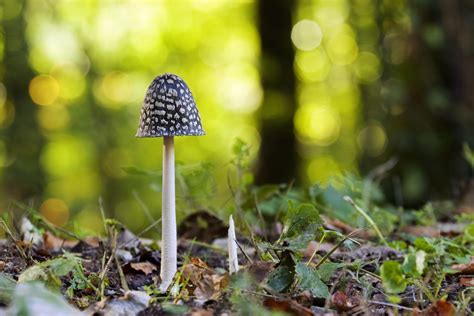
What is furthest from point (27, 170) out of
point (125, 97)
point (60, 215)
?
point (125, 97)

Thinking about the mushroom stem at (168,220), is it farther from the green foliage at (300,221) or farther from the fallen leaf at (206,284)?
the green foliage at (300,221)

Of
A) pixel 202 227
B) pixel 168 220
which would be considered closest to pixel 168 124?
pixel 168 220

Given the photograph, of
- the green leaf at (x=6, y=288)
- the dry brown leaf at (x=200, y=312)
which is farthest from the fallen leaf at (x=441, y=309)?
the green leaf at (x=6, y=288)

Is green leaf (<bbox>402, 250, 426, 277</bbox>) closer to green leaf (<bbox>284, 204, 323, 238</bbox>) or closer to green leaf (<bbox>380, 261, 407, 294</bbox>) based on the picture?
green leaf (<bbox>380, 261, 407, 294</bbox>)

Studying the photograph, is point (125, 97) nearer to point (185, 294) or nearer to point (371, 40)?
point (371, 40)

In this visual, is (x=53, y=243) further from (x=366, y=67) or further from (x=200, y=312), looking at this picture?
(x=366, y=67)

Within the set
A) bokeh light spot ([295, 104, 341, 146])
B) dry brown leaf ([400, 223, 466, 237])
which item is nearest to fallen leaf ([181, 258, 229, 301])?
dry brown leaf ([400, 223, 466, 237])

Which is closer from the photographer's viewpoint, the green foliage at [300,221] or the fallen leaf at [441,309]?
the fallen leaf at [441,309]

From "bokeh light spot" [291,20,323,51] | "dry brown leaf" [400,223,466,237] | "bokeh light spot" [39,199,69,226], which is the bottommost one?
"bokeh light spot" [39,199,69,226]
